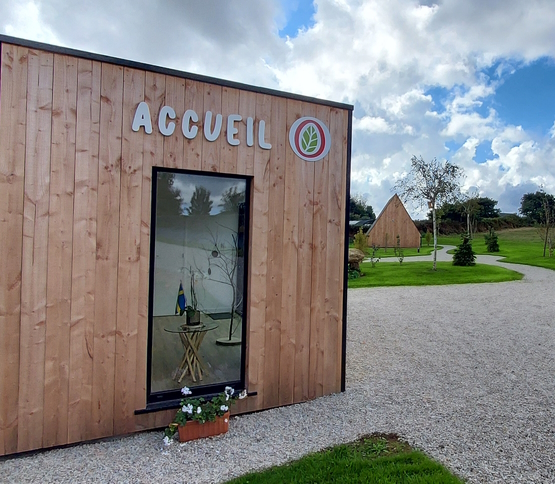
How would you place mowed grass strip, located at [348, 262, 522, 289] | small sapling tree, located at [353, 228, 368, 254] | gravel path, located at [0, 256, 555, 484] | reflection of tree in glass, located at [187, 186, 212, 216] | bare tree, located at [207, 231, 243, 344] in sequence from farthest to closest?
small sapling tree, located at [353, 228, 368, 254] < mowed grass strip, located at [348, 262, 522, 289] < bare tree, located at [207, 231, 243, 344] < reflection of tree in glass, located at [187, 186, 212, 216] < gravel path, located at [0, 256, 555, 484]

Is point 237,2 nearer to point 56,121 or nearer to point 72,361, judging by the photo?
point 56,121

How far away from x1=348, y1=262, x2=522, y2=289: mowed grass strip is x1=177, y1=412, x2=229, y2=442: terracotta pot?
31.5 feet

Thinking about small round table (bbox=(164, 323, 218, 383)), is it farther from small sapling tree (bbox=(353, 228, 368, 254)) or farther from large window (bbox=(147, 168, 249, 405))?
small sapling tree (bbox=(353, 228, 368, 254))

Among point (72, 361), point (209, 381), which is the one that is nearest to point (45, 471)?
point (72, 361)

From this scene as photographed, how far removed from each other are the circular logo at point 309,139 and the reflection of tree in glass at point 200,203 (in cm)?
95

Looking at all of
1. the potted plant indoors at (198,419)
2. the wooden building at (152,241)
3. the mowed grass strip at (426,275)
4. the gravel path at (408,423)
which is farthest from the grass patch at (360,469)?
the mowed grass strip at (426,275)

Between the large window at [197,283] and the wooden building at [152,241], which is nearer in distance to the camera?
the wooden building at [152,241]

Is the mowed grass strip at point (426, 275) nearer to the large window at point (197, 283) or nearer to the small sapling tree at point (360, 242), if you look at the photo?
the small sapling tree at point (360, 242)

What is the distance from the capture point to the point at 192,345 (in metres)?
3.84

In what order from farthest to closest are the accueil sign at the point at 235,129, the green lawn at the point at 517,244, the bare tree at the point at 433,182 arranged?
the green lawn at the point at 517,244 → the bare tree at the point at 433,182 → the accueil sign at the point at 235,129

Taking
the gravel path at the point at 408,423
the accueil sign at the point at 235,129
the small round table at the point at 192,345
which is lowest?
the gravel path at the point at 408,423

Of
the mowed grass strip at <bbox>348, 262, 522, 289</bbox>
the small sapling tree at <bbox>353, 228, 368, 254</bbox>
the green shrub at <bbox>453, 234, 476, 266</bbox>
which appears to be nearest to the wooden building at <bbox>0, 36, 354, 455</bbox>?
the mowed grass strip at <bbox>348, 262, 522, 289</bbox>

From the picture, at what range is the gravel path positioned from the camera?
272 cm

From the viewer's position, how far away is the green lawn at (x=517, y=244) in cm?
2014
